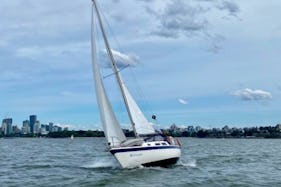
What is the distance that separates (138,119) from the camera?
40.6 meters

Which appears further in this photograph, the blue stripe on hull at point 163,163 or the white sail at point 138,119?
the white sail at point 138,119

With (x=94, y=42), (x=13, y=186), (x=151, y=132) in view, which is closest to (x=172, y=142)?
(x=151, y=132)

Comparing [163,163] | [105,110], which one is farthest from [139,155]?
[105,110]

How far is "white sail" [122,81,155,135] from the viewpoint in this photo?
40250mm

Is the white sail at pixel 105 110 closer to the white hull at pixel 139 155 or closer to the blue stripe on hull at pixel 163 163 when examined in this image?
the white hull at pixel 139 155

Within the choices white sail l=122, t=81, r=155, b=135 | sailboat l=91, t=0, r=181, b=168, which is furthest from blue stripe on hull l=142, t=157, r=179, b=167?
white sail l=122, t=81, r=155, b=135

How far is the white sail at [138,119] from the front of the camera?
40250 mm

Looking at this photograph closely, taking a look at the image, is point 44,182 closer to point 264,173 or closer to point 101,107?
point 101,107

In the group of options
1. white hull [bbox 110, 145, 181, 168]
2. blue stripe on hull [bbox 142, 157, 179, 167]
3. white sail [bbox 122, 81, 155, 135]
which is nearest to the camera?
white hull [bbox 110, 145, 181, 168]

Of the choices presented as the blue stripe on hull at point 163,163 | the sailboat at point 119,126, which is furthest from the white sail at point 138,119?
the blue stripe on hull at point 163,163

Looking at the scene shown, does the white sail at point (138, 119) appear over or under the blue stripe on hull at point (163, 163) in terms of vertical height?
over

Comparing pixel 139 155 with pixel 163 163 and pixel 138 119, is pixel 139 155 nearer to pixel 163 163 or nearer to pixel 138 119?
pixel 163 163

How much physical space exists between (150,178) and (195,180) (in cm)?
295

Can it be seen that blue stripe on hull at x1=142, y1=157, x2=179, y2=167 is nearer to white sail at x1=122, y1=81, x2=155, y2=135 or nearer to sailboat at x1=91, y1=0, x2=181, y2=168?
sailboat at x1=91, y1=0, x2=181, y2=168
